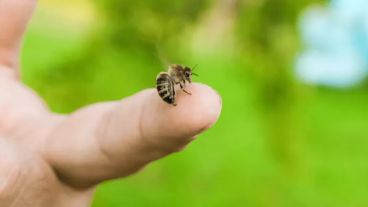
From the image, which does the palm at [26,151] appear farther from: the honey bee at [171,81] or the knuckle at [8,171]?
the honey bee at [171,81]

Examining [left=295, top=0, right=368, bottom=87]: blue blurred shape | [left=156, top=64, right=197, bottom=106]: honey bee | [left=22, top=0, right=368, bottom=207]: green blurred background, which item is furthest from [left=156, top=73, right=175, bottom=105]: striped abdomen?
[left=295, top=0, right=368, bottom=87]: blue blurred shape

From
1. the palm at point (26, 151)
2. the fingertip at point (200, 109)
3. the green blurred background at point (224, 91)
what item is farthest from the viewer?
the green blurred background at point (224, 91)

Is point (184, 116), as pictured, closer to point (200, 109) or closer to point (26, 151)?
point (200, 109)

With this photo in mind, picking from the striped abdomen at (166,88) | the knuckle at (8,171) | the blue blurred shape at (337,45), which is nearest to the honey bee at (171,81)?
the striped abdomen at (166,88)

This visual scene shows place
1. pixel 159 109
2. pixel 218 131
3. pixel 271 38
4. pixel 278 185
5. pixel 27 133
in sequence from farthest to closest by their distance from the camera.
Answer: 1. pixel 218 131
2. pixel 278 185
3. pixel 271 38
4. pixel 27 133
5. pixel 159 109

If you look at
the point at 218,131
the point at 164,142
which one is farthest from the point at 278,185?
the point at 164,142

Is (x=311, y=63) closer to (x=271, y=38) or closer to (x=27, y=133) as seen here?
(x=271, y=38)

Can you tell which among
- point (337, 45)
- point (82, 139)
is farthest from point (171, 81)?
point (337, 45)
